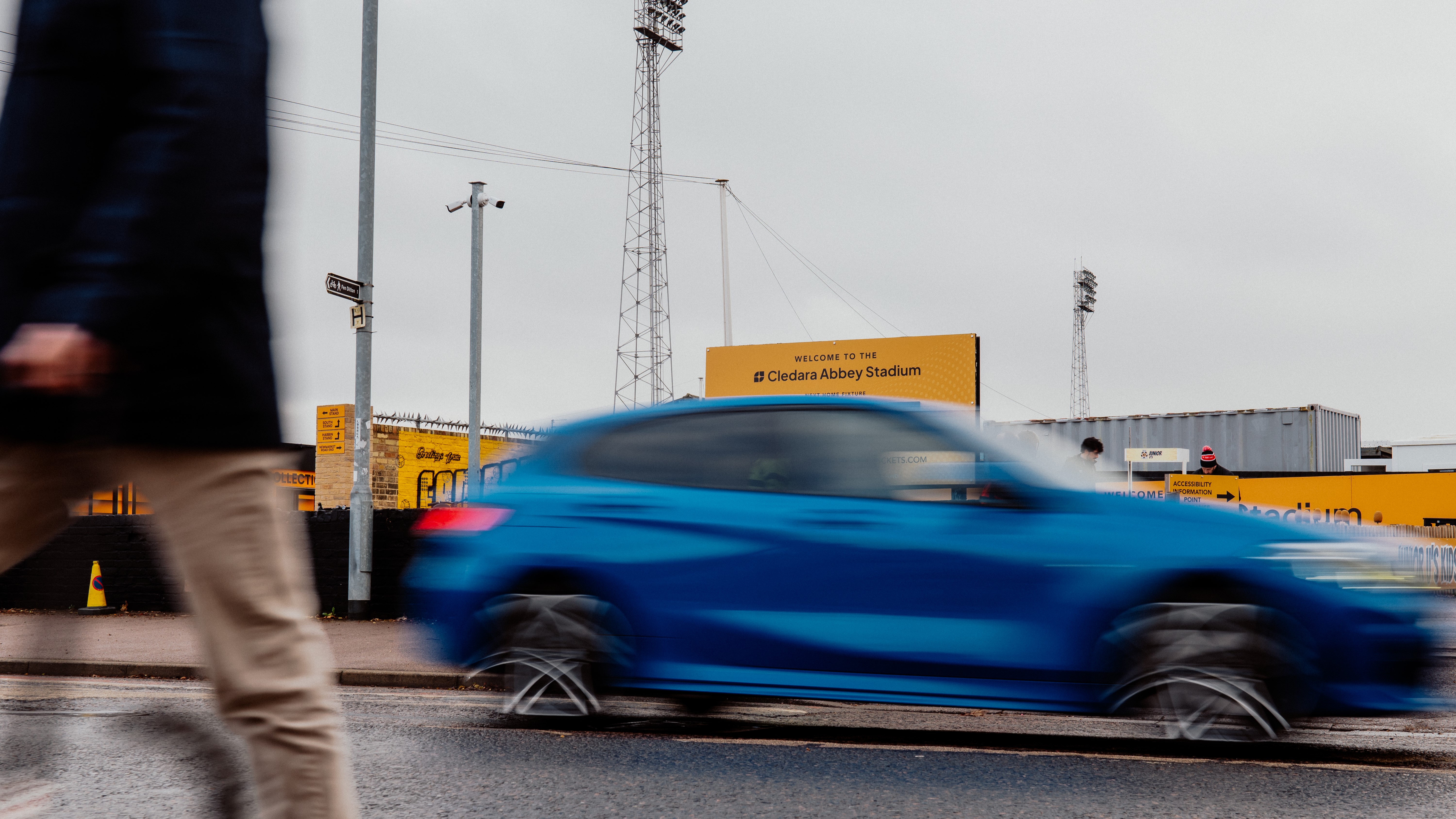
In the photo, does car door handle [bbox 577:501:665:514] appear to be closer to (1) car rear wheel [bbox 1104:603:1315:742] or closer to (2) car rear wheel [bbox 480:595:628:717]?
(2) car rear wheel [bbox 480:595:628:717]

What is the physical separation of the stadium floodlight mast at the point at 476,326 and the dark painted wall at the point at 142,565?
493cm

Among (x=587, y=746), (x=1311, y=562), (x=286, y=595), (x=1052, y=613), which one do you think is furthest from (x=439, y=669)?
(x=286, y=595)

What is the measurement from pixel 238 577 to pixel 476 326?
727 inches

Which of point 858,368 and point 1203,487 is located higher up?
point 858,368

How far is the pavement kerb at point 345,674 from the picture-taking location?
740 cm

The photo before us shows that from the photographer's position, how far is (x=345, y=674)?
26.1ft

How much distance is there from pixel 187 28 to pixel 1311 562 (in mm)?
4668

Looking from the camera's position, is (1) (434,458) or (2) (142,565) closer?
(2) (142,565)

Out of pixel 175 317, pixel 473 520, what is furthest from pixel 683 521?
pixel 175 317

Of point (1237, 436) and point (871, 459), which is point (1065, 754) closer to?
point (871, 459)

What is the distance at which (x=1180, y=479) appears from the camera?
16328mm

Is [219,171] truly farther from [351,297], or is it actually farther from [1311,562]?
[351,297]

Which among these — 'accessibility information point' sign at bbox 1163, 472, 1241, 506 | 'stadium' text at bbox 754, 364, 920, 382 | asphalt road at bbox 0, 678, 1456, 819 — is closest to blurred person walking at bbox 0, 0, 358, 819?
asphalt road at bbox 0, 678, 1456, 819

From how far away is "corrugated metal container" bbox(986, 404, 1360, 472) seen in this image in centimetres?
2622
